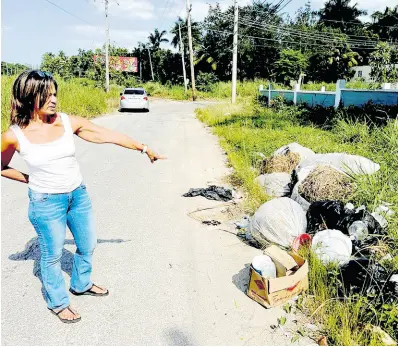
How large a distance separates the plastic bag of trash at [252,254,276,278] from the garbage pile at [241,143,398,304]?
0.45 meters

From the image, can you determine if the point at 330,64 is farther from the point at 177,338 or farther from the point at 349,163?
the point at 177,338

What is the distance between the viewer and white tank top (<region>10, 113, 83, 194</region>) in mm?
2365

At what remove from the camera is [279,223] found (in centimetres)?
383

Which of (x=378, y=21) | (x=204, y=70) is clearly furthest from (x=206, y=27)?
(x=378, y=21)

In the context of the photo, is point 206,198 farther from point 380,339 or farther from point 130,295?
point 380,339

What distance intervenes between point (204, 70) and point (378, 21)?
27.6m

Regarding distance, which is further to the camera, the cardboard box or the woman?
the cardboard box

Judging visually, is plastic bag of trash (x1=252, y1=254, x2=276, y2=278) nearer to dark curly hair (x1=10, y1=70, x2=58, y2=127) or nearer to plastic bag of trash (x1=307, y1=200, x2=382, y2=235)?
plastic bag of trash (x1=307, y1=200, x2=382, y2=235)

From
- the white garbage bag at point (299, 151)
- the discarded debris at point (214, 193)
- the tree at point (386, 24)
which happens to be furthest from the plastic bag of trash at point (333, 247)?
the tree at point (386, 24)

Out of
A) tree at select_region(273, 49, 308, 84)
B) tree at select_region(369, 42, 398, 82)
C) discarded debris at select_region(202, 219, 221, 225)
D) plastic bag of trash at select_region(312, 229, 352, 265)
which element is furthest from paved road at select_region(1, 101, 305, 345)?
tree at select_region(273, 49, 308, 84)

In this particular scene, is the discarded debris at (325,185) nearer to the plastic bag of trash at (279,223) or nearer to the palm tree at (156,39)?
the plastic bag of trash at (279,223)

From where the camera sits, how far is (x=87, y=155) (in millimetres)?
8852

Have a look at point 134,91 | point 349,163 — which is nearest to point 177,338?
point 349,163

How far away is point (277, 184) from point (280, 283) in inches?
106
